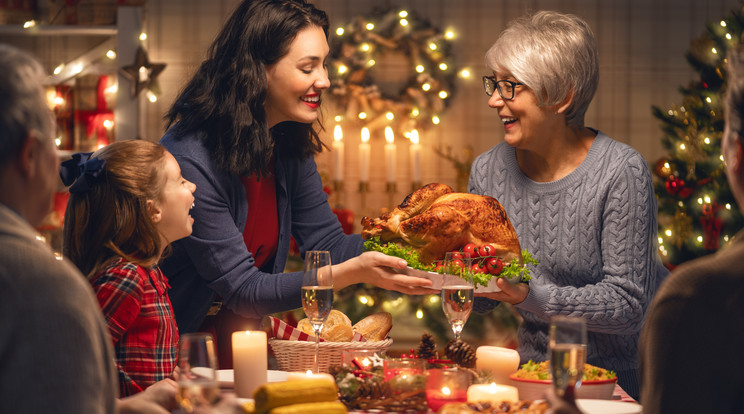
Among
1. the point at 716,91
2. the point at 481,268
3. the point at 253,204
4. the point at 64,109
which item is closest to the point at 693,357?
the point at 481,268

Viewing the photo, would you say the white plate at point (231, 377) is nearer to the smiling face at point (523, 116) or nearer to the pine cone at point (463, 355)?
the pine cone at point (463, 355)

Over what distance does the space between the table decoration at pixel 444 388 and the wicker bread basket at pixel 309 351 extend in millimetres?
318

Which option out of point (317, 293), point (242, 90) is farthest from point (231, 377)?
point (242, 90)

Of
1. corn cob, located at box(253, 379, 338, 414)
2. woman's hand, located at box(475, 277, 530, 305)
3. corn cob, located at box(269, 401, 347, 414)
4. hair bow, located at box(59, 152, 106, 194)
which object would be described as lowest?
corn cob, located at box(269, 401, 347, 414)

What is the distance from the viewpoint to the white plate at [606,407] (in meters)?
1.42

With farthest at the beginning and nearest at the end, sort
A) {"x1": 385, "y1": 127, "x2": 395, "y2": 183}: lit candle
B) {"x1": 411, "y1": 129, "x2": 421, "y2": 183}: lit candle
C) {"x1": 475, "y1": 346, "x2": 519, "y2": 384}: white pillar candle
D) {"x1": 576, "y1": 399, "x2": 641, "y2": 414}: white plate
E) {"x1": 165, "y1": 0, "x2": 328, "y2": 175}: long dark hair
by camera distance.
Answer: {"x1": 385, "y1": 127, "x2": 395, "y2": 183}: lit candle
{"x1": 411, "y1": 129, "x2": 421, "y2": 183}: lit candle
{"x1": 165, "y1": 0, "x2": 328, "y2": 175}: long dark hair
{"x1": 475, "y1": 346, "x2": 519, "y2": 384}: white pillar candle
{"x1": 576, "y1": 399, "x2": 641, "y2": 414}: white plate

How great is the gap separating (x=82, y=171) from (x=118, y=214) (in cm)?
14

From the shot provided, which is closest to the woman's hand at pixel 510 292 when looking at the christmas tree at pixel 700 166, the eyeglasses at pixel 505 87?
the eyeglasses at pixel 505 87

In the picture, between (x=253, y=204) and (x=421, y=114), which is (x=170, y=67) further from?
(x=253, y=204)

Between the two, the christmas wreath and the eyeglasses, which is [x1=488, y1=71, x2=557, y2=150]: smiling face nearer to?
the eyeglasses

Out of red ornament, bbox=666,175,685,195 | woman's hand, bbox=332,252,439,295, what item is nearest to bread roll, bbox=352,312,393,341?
woman's hand, bbox=332,252,439,295

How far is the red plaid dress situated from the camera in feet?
5.74

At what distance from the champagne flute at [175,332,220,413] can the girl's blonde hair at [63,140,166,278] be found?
2.47 ft

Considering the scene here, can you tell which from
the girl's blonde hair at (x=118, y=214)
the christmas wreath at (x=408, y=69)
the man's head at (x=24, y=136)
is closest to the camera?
the man's head at (x=24, y=136)
